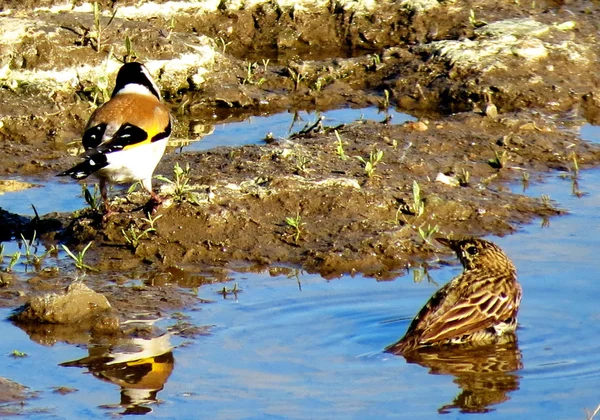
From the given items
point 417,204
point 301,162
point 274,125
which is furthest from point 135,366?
point 274,125

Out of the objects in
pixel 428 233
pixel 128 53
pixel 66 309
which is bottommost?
pixel 428 233

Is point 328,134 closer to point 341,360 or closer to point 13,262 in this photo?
point 13,262

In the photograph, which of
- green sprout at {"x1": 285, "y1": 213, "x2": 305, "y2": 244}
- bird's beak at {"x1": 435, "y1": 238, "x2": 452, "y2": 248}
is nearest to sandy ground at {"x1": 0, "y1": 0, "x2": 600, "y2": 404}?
green sprout at {"x1": 285, "y1": 213, "x2": 305, "y2": 244}

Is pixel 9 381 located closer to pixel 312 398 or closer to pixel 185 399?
pixel 185 399

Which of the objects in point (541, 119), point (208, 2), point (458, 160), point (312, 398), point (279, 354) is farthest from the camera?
point (208, 2)

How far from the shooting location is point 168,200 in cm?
918

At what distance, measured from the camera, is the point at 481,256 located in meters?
7.84

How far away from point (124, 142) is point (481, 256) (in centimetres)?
282

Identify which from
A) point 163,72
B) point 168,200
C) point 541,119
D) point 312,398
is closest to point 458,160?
point 541,119

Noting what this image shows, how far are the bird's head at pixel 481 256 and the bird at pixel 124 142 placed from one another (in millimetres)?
2391

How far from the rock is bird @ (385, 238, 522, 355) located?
1.87 metres

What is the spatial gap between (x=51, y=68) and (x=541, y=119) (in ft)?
15.8

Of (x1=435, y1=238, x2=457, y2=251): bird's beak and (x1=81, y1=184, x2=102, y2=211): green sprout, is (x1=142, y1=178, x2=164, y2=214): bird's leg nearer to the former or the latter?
(x1=81, y1=184, x2=102, y2=211): green sprout

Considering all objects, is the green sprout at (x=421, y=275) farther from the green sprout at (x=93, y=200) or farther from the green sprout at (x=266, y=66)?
the green sprout at (x=266, y=66)
